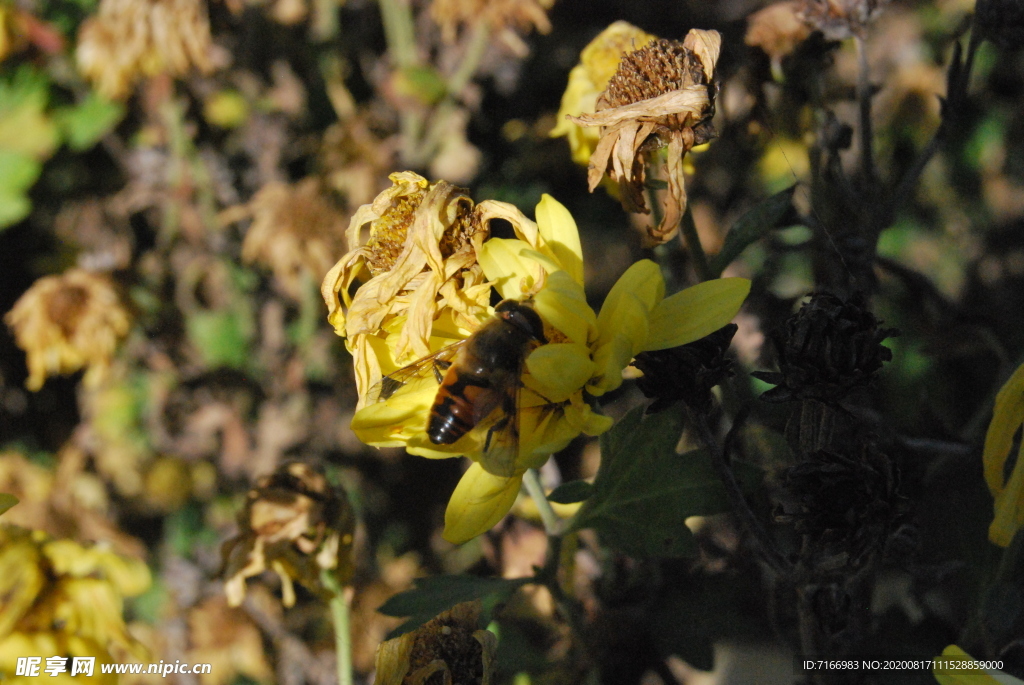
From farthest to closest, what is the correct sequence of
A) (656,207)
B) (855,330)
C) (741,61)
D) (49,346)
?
(49,346)
(741,61)
(656,207)
(855,330)

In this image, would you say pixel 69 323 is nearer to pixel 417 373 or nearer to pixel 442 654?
pixel 417 373

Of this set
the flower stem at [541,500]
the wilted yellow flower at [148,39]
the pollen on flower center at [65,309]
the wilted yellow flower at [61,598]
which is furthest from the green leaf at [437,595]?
the wilted yellow flower at [148,39]

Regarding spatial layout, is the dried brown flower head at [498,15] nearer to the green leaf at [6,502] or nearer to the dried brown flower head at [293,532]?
the dried brown flower head at [293,532]

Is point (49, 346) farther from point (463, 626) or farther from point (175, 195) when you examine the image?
point (463, 626)

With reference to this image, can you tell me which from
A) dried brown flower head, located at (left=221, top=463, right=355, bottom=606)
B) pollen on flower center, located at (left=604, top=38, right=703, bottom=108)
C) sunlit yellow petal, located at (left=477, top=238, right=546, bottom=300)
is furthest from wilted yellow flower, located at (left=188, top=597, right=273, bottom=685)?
pollen on flower center, located at (left=604, top=38, right=703, bottom=108)

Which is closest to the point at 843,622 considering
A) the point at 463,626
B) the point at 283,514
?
the point at 463,626

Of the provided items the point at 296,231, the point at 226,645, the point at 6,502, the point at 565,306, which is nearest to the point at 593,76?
the point at 565,306

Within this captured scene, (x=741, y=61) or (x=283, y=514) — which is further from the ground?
(x=741, y=61)
